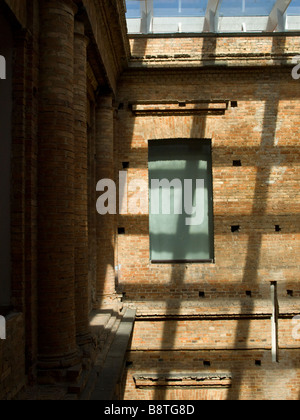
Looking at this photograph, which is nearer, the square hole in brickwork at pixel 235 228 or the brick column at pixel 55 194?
the brick column at pixel 55 194

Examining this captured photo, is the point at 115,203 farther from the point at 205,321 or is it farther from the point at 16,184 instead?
the point at 16,184

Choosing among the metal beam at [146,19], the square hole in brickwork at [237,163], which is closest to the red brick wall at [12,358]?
the square hole in brickwork at [237,163]

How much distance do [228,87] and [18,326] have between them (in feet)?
22.6

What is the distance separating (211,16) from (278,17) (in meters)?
1.40

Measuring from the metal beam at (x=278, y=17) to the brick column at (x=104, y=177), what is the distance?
3930 mm

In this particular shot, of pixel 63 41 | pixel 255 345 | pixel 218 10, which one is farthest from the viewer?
pixel 218 10

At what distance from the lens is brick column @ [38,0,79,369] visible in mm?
4344

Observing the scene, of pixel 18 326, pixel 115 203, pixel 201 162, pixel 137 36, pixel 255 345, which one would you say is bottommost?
Answer: pixel 255 345

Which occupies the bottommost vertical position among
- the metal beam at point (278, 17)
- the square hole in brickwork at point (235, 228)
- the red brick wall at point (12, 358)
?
the red brick wall at point (12, 358)

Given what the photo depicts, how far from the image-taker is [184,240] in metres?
9.10

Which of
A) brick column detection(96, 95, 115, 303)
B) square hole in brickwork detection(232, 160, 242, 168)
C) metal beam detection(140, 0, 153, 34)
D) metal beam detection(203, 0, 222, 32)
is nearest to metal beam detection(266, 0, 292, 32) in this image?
metal beam detection(203, 0, 222, 32)

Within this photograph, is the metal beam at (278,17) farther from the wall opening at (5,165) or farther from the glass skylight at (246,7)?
Answer: the wall opening at (5,165)

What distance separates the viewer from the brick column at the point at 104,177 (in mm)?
8258

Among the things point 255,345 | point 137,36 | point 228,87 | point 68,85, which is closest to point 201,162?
point 228,87
